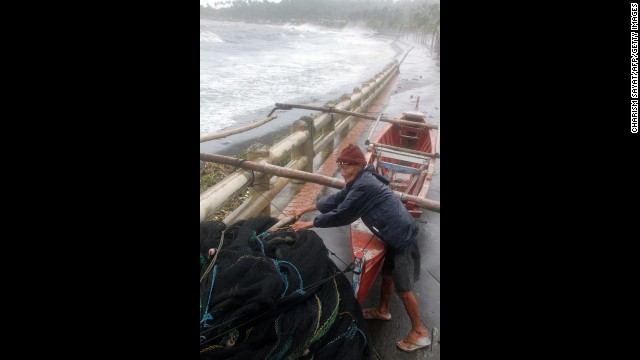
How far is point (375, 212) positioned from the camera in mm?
3227

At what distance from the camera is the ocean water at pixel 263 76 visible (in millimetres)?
16703

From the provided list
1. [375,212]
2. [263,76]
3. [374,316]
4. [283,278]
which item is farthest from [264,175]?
[263,76]

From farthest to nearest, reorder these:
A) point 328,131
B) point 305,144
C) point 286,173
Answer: point 328,131, point 305,144, point 286,173

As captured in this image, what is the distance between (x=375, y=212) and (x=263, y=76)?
24.8m

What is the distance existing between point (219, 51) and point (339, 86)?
15027 millimetres

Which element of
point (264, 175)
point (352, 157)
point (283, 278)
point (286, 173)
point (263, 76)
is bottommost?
point (283, 278)

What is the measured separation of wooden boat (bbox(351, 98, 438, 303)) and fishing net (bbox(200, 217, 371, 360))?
1.87 ft

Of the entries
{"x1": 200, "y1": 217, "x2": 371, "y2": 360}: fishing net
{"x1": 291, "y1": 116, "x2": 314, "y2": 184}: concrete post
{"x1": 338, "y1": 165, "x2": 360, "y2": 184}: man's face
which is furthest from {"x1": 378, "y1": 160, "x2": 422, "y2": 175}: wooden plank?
{"x1": 200, "y1": 217, "x2": 371, "y2": 360}: fishing net

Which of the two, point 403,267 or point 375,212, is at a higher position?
point 375,212

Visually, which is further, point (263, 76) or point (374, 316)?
point (263, 76)

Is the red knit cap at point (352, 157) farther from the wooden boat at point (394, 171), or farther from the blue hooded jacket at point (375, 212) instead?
the wooden boat at point (394, 171)

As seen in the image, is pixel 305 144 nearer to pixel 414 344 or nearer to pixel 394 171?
pixel 394 171

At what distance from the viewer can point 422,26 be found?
68750 mm
